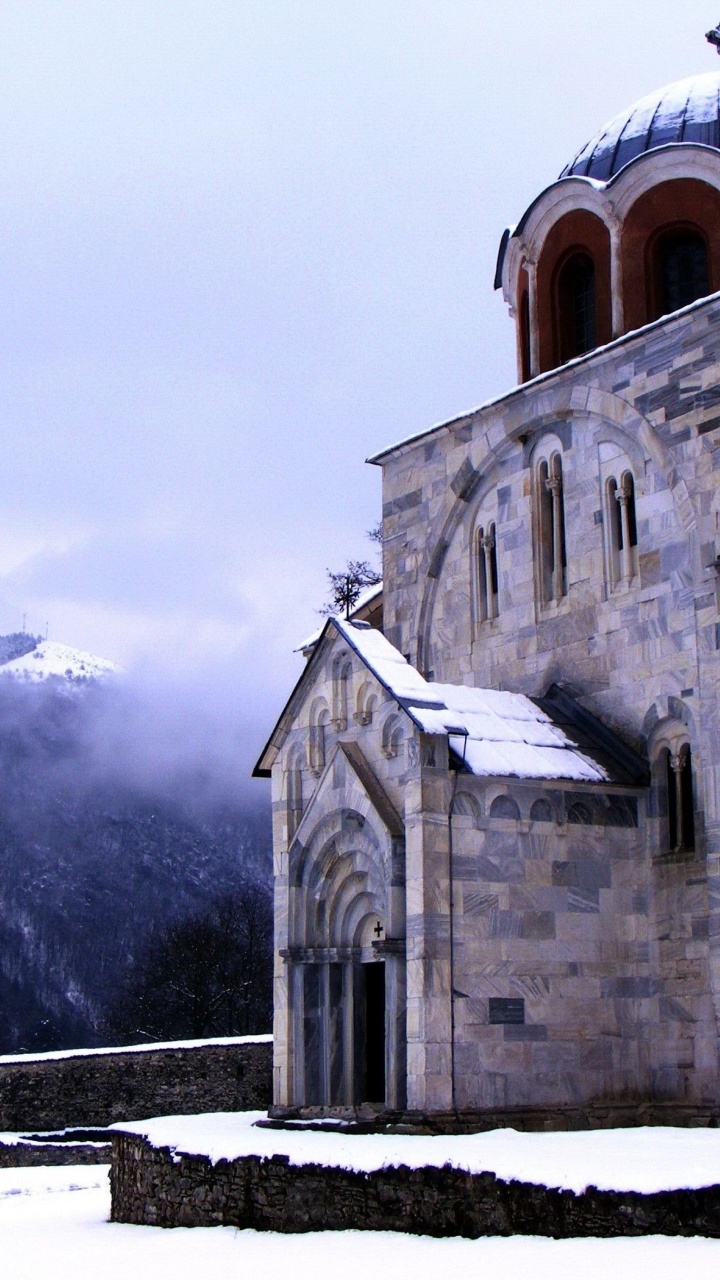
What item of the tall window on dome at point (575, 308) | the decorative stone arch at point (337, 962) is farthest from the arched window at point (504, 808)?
the tall window on dome at point (575, 308)

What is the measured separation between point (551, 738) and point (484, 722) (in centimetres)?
76

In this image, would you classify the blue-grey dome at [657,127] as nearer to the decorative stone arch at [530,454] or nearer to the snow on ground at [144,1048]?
the decorative stone arch at [530,454]

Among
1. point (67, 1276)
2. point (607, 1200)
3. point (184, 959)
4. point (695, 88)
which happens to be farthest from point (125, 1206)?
point (184, 959)

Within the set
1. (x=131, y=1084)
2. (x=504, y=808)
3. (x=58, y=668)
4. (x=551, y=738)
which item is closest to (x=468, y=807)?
(x=504, y=808)

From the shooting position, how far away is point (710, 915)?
15414 mm

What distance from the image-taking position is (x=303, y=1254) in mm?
11359

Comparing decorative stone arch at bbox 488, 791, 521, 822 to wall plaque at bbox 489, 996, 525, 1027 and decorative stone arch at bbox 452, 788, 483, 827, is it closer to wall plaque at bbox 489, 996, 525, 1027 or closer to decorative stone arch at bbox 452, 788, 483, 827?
decorative stone arch at bbox 452, 788, 483, 827

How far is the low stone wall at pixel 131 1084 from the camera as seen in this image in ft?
88.5

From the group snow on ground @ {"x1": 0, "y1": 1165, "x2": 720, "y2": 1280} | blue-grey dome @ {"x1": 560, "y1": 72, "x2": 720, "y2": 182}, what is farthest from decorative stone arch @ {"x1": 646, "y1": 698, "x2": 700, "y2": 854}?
blue-grey dome @ {"x1": 560, "y1": 72, "x2": 720, "y2": 182}

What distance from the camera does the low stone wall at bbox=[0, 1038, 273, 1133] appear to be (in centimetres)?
2698

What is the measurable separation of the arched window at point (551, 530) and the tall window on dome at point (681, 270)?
7.22ft

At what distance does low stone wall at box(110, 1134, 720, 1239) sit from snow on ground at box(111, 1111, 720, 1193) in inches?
3.0

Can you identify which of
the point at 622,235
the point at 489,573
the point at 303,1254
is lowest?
the point at 303,1254

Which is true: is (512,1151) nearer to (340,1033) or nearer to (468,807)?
(468,807)
